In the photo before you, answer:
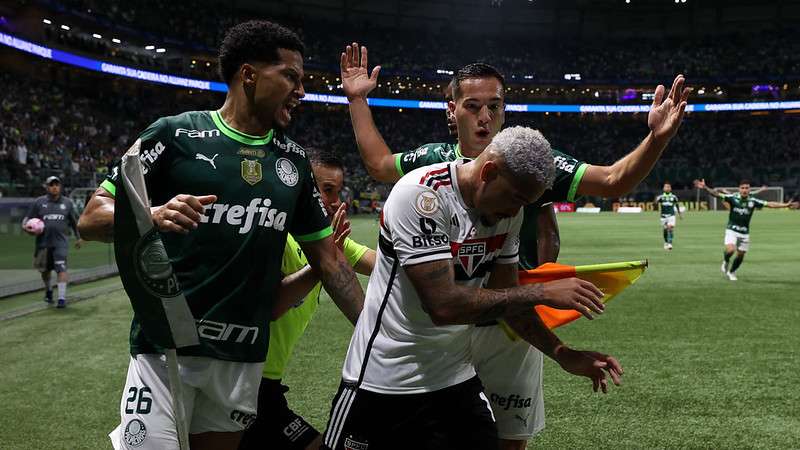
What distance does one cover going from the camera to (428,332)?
9.23 ft

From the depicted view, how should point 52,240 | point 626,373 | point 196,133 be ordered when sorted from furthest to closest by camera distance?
point 52,240 < point 626,373 < point 196,133

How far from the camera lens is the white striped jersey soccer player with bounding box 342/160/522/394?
8.71 feet

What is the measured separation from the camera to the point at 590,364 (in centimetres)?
309

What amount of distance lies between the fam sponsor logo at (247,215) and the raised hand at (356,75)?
1487 mm

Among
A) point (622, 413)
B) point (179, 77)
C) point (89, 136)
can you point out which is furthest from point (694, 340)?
point (179, 77)

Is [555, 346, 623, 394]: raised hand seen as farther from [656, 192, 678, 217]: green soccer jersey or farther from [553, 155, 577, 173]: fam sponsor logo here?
[656, 192, 678, 217]: green soccer jersey

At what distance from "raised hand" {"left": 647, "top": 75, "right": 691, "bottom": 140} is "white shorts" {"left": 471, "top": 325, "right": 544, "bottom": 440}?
4.24ft

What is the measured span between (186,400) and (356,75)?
7.73 ft

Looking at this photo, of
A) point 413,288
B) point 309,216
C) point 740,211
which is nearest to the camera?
point 413,288

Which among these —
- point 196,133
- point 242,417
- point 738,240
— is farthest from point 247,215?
point 738,240

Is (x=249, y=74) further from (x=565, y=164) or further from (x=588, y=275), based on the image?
(x=588, y=275)

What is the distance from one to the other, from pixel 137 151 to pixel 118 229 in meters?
0.31

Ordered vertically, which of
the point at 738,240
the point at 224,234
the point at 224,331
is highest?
the point at 224,234

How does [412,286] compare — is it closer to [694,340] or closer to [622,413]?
[622,413]
